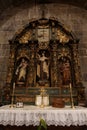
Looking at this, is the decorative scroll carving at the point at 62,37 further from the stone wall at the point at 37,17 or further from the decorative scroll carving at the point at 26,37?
the decorative scroll carving at the point at 26,37

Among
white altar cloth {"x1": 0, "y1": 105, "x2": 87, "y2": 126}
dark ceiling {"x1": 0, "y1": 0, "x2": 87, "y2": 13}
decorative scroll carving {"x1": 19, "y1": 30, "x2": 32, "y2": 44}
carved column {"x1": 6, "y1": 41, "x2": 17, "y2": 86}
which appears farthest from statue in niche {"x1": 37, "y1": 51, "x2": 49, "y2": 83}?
dark ceiling {"x1": 0, "y1": 0, "x2": 87, "y2": 13}

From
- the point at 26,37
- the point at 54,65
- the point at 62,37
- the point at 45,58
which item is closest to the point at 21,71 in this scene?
the point at 45,58

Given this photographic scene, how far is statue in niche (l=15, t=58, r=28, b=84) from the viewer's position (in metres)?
5.36

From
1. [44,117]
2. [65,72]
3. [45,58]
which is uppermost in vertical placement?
[45,58]

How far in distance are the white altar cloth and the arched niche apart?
1.55 meters

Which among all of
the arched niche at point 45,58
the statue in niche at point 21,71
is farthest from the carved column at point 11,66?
the statue in niche at point 21,71

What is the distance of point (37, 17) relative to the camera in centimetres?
696

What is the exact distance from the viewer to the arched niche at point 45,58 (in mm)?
5238

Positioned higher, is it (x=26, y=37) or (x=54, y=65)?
(x=26, y=37)

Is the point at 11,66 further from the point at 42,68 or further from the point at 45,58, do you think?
the point at 45,58

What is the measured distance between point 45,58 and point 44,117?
106 inches

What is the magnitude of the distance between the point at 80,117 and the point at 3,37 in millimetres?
4743

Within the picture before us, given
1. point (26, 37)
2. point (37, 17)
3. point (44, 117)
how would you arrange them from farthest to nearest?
1. point (37, 17)
2. point (26, 37)
3. point (44, 117)

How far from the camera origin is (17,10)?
7.29 m
